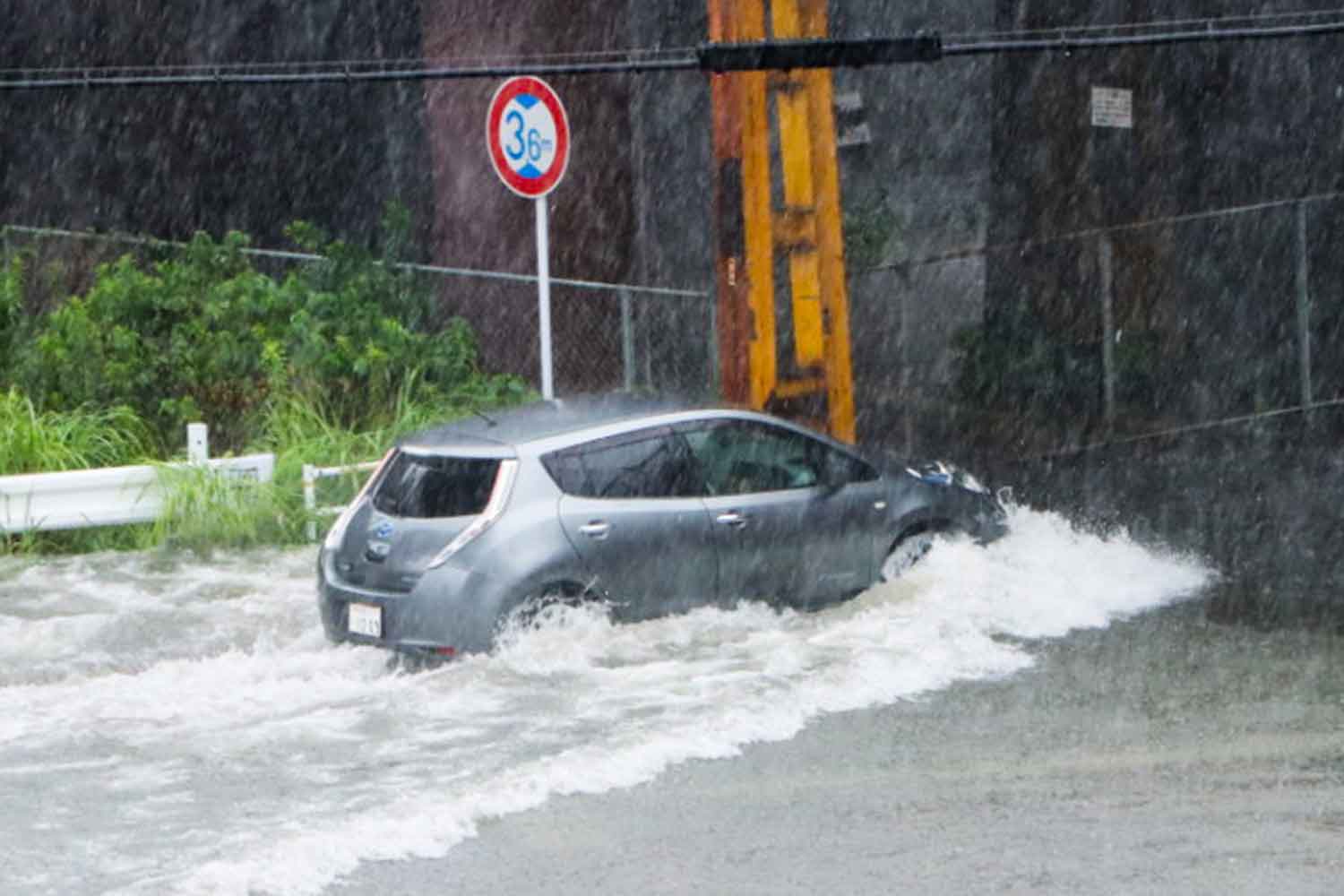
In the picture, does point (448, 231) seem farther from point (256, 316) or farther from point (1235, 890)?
point (1235, 890)

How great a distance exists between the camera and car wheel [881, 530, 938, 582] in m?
12.7

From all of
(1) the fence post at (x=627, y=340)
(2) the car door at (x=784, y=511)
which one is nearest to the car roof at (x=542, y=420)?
(2) the car door at (x=784, y=511)

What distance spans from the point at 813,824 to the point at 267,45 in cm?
1700

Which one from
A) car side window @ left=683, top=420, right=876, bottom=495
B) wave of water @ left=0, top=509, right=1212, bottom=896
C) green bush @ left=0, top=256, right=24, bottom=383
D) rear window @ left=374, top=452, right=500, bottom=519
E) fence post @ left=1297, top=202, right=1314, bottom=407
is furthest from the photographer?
fence post @ left=1297, top=202, right=1314, bottom=407

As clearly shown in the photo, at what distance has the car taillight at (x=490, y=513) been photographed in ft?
36.4

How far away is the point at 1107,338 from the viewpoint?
20078mm

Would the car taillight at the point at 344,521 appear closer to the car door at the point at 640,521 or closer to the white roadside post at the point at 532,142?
the car door at the point at 640,521

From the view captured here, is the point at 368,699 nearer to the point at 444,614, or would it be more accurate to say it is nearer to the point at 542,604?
the point at 444,614

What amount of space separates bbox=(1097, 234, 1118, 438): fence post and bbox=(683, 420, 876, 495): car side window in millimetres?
7934

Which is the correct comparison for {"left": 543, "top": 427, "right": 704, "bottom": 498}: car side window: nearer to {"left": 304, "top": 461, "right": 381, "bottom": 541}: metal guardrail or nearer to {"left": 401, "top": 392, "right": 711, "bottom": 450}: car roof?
{"left": 401, "top": 392, "right": 711, "bottom": 450}: car roof

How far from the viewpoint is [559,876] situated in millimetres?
7715

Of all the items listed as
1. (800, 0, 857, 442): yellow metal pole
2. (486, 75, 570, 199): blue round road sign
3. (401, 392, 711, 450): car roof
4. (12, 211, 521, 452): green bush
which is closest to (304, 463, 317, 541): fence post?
(12, 211, 521, 452): green bush

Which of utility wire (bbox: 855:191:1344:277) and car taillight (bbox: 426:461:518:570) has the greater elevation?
utility wire (bbox: 855:191:1344:277)

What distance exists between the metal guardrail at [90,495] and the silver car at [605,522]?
13.3 feet
